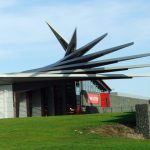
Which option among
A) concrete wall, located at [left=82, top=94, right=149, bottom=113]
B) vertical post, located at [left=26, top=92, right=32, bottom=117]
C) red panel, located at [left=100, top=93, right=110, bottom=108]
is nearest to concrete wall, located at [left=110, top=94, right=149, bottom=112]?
concrete wall, located at [left=82, top=94, right=149, bottom=113]

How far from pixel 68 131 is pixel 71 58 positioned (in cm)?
3945

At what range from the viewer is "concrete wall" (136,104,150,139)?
71.3ft

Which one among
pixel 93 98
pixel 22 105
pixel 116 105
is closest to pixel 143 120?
pixel 22 105

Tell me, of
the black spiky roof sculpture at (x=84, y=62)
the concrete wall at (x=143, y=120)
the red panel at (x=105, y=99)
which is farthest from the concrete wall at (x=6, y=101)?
the concrete wall at (x=143, y=120)

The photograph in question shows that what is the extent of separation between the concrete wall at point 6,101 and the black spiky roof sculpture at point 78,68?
6.22 ft

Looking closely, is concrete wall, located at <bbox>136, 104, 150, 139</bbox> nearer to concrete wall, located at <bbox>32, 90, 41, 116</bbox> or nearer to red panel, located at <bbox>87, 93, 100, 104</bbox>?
concrete wall, located at <bbox>32, 90, 41, 116</bbox>

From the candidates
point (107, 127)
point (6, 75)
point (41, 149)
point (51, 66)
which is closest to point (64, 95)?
point (51, 66)

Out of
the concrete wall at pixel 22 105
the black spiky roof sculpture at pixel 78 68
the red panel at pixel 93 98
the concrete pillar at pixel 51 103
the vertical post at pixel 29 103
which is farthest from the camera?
the red panel at pixel 93 98

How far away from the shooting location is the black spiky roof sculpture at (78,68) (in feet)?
177

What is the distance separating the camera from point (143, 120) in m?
22.1

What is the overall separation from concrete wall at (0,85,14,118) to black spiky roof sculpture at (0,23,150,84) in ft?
6.22

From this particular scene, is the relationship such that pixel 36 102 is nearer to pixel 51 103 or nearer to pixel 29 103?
pixel 29 103

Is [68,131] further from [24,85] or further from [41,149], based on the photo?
[24,85]

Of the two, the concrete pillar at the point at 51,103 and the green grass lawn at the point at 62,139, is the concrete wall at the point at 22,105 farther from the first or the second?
the green grass lawn at the point at 62,139
